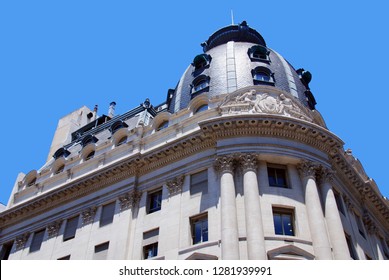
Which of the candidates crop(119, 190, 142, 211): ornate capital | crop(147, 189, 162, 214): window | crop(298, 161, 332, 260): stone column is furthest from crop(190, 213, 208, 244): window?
crop(298, 161, 332, 260): stone column

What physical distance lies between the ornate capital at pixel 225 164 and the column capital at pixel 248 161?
2.02 ft

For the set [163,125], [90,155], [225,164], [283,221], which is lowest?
[283,221]

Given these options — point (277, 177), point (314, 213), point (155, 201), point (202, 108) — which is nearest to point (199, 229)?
point (155, 201)

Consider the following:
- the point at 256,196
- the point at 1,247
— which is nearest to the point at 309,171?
the point at 256,196

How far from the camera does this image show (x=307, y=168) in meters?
31.4

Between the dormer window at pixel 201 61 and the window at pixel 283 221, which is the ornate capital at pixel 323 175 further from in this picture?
the dormer window at pixel 201 61

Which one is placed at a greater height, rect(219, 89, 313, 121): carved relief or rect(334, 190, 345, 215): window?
rect(219, 89, 313, 121): carved relief

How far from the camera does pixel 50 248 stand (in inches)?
1422

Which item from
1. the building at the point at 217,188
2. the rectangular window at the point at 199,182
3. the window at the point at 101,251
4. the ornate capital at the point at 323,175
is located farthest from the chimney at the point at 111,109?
the ornate capital at the point at 323,175

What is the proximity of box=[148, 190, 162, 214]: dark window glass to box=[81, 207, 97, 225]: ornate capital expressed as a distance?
5051mm

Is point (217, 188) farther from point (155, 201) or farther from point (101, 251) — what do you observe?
point (101, 251)

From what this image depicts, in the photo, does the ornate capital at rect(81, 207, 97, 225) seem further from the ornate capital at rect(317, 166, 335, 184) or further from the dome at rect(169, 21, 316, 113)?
the ornate capital at rect(317, 166, 335, 184)

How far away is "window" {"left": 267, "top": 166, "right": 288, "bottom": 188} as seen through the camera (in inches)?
1222

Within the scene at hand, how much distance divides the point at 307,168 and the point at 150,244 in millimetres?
12016
